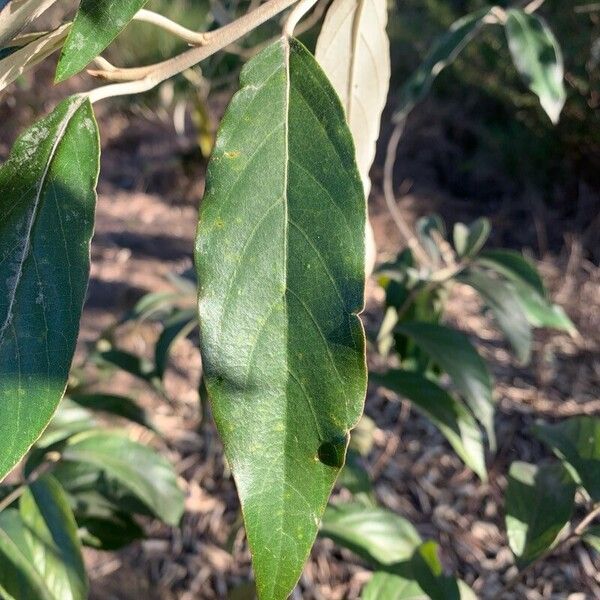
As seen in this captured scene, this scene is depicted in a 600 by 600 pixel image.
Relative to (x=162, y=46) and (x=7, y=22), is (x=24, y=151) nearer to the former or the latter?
(x=7, y=22)

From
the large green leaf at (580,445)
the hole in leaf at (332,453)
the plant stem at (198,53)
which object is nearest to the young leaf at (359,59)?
the plant stem at (198,53)

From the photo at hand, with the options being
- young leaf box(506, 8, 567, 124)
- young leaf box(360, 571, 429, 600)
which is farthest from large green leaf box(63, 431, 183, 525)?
young leaf box(506, 8, 567, 124)

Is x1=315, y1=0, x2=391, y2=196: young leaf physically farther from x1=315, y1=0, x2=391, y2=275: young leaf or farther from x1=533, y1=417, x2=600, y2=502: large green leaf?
x1=533, y1=417, x2=600, y2=502: large green leaf

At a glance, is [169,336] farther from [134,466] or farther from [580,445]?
[580,445]

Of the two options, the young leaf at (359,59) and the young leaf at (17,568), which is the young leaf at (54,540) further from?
the young leaf at (359,59)

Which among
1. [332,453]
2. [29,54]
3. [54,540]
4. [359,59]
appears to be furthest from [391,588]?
[29,54]
